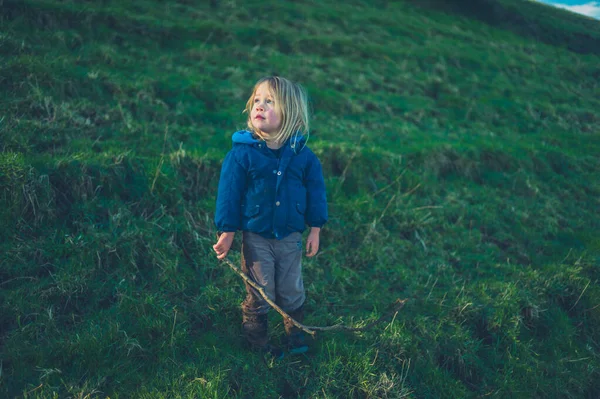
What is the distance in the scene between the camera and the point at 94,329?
9.79ft

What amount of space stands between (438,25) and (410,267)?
15869 mm

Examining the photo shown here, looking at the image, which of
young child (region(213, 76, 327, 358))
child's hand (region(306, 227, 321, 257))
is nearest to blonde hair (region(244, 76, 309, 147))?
young child (region(213, 76, 327, 358))

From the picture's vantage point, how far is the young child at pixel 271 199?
2980 mm

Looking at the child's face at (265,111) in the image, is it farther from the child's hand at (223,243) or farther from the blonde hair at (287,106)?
the child's hand at (223,243)

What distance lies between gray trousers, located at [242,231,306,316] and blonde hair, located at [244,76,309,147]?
0.84 meters

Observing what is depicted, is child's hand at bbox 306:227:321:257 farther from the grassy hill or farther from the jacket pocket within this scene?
the grassy hill

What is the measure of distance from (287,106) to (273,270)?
1.34 meters

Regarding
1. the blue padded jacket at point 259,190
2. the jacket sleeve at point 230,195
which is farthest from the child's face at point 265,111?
→ the jacket sleeve at point 230,195

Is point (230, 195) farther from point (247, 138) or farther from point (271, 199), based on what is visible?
point (247, 138)

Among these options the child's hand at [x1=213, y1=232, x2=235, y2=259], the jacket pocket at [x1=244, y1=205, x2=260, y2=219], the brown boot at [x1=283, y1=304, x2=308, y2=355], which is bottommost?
the brown boot at [x1=283, y1=304, x2=308, y2=355]

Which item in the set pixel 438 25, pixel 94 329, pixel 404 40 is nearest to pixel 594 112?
pixel 404 40

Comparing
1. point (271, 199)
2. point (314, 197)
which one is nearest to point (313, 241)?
point (314, 197)

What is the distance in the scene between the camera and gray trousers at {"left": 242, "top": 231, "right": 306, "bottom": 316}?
10.2ft

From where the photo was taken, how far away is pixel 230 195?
9.70 feet
